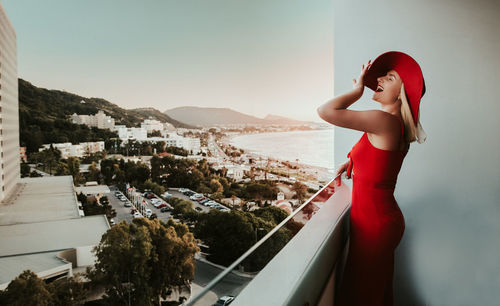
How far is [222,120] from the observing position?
15836mm

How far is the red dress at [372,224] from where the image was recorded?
94 centimetres

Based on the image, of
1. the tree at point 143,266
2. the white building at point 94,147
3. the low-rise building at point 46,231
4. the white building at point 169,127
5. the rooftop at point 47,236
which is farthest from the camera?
the white building at point 169,127

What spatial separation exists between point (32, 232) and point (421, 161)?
13.5 meters

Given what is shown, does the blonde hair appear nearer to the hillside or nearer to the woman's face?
the woman's face

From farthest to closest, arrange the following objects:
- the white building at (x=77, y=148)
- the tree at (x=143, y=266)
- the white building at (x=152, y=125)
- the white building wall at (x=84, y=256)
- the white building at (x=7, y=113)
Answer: the white building at (x=152, y=125), the white building at (x=77, y=148), the white building wall at (x=84, y=256), the white building at (x=7, y=113), the tree at (x=143, y=266)

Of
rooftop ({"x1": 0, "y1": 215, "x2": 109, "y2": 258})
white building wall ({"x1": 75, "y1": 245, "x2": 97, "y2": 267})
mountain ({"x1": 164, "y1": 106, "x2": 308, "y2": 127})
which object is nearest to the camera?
white building wall ({"x1": 75, "y1": 245, "x2": 97, "y2": 267})

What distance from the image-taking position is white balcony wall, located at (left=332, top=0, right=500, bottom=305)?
4.61 feet

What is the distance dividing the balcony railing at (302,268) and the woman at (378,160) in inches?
4.1

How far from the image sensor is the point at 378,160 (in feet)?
3.04

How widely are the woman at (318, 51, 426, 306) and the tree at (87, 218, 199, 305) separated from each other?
320 inches

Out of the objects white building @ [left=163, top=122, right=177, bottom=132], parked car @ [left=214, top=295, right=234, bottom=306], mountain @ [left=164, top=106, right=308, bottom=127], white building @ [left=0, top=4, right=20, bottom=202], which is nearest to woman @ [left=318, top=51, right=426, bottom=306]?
parked car @ [left=214, top=295, right=234, bottom=306]

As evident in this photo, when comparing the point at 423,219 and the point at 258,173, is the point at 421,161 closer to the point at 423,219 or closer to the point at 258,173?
the point at 423,219

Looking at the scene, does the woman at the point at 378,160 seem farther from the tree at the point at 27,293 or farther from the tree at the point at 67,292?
the tree at the point at 67,292

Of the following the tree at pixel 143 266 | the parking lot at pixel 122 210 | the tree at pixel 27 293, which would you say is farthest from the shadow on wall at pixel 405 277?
the parking lot at pixel 122 210
